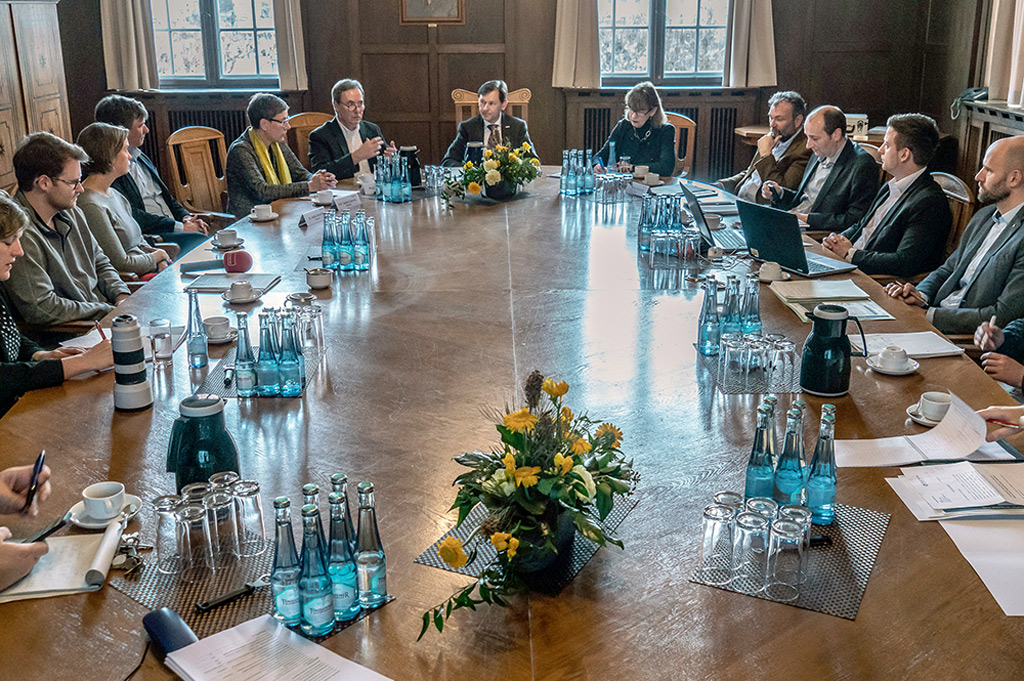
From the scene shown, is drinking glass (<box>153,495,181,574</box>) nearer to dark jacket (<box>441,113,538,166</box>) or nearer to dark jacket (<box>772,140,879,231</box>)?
dark jacket (<box>772,140,879,231</box>)

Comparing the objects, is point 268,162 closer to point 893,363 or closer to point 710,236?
point 710,236

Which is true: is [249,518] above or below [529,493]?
below

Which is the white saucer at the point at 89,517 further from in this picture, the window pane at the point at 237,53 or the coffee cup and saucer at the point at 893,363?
the window pane at the point at 237,53

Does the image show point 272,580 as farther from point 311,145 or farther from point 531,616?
point 311,145

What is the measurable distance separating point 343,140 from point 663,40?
2993 millimetres

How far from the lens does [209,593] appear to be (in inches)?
60.2

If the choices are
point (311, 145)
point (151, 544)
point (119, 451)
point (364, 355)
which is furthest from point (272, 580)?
point (311, 145)

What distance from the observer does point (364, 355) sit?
2613 mm

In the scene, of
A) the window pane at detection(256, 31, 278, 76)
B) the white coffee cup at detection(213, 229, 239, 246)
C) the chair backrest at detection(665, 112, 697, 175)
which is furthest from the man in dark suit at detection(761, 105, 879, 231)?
the window pane at detection(256, 31, 278, 76)

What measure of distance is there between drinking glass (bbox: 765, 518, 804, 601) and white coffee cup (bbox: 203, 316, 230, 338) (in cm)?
173

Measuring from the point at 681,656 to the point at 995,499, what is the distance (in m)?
0.79

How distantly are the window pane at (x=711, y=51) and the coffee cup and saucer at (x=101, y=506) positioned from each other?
6579 millimetres

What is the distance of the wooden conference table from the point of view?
1380mm

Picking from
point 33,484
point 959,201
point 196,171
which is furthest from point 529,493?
point 196,171
